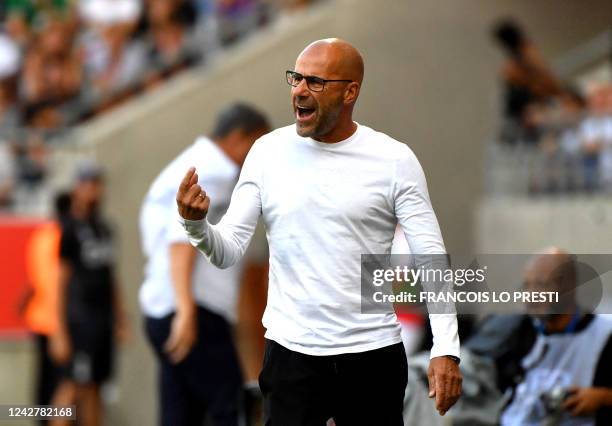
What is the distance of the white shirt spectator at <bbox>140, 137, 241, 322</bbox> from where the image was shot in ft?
21.4

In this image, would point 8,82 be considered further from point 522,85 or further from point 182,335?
point 182,335

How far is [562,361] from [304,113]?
197cm

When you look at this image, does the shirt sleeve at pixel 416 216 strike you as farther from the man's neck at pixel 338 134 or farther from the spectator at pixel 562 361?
the spectator at pixel 562 361

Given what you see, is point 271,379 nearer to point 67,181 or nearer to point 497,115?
point 67,181

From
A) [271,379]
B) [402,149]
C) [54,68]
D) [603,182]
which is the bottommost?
[271,379]

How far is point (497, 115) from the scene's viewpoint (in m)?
14.0

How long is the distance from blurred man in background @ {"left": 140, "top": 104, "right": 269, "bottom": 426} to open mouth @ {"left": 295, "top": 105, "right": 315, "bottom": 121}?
71.1 inches

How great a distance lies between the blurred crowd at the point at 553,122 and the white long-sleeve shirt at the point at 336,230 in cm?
739

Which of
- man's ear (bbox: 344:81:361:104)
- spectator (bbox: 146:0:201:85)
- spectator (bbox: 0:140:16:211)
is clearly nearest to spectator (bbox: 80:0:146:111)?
spectator (bbox: 146:0:201:85)

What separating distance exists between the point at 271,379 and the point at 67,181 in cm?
817

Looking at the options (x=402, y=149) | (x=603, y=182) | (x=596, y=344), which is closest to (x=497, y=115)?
(x=603, y=182)

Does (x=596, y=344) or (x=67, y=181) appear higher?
(x=67, y=181)

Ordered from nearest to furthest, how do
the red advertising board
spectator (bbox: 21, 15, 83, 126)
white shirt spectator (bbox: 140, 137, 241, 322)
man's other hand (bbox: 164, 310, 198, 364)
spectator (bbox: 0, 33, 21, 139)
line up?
1. man's other hand (bbox: 164, 310, 198, 364)
2. white shirt spectator (bbox: 140, 137, 241, 322)
3. the red advertising board
4. spectator (bbox: 0, 33, 21, 139)
5. spectator (bbox: 21, 15, 83, 126)

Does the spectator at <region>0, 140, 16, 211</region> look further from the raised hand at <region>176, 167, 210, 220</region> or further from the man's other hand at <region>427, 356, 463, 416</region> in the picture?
the man's other hand at <region>427, 356, 463, 416</region>
